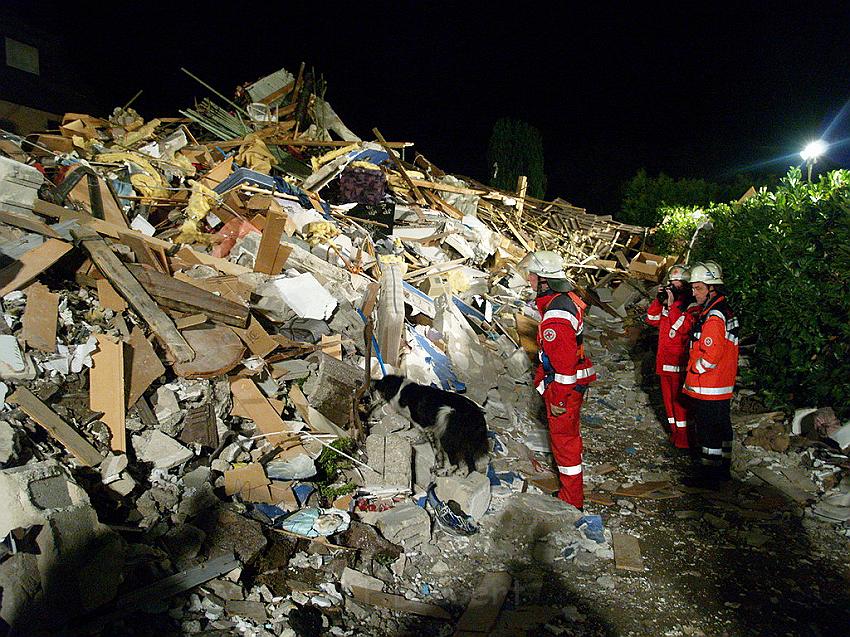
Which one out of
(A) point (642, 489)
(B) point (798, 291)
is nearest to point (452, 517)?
(A) point (642, 489)

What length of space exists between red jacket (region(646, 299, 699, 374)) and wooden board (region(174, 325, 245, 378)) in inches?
173

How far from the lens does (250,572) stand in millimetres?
3154

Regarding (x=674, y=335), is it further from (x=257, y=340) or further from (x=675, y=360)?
(x=257, y=340)

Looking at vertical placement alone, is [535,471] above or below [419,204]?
below

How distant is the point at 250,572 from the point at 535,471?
9.23 ft

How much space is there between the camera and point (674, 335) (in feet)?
19.3

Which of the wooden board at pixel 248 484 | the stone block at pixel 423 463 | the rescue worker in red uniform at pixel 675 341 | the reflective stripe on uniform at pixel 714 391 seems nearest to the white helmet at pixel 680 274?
the rescue worker in red uniform at pixel 675 341

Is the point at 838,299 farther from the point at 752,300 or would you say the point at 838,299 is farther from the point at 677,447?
the point at 677,447

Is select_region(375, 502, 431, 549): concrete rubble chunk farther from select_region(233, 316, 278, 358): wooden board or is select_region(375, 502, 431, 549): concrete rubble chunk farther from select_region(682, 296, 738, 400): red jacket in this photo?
select_region(682, 296, 738, 400): red jacket

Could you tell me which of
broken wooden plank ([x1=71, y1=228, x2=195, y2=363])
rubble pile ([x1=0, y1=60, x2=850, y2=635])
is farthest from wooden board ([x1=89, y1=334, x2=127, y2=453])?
broken wooden plank ([x1=71, y1=228, x2=195, y2=363])

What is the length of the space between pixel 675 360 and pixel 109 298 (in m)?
5.53

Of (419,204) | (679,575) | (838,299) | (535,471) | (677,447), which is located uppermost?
(419,204)

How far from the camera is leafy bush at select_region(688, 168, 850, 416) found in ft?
16.7

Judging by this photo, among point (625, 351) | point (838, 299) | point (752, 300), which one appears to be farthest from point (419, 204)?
point (838, 299)
